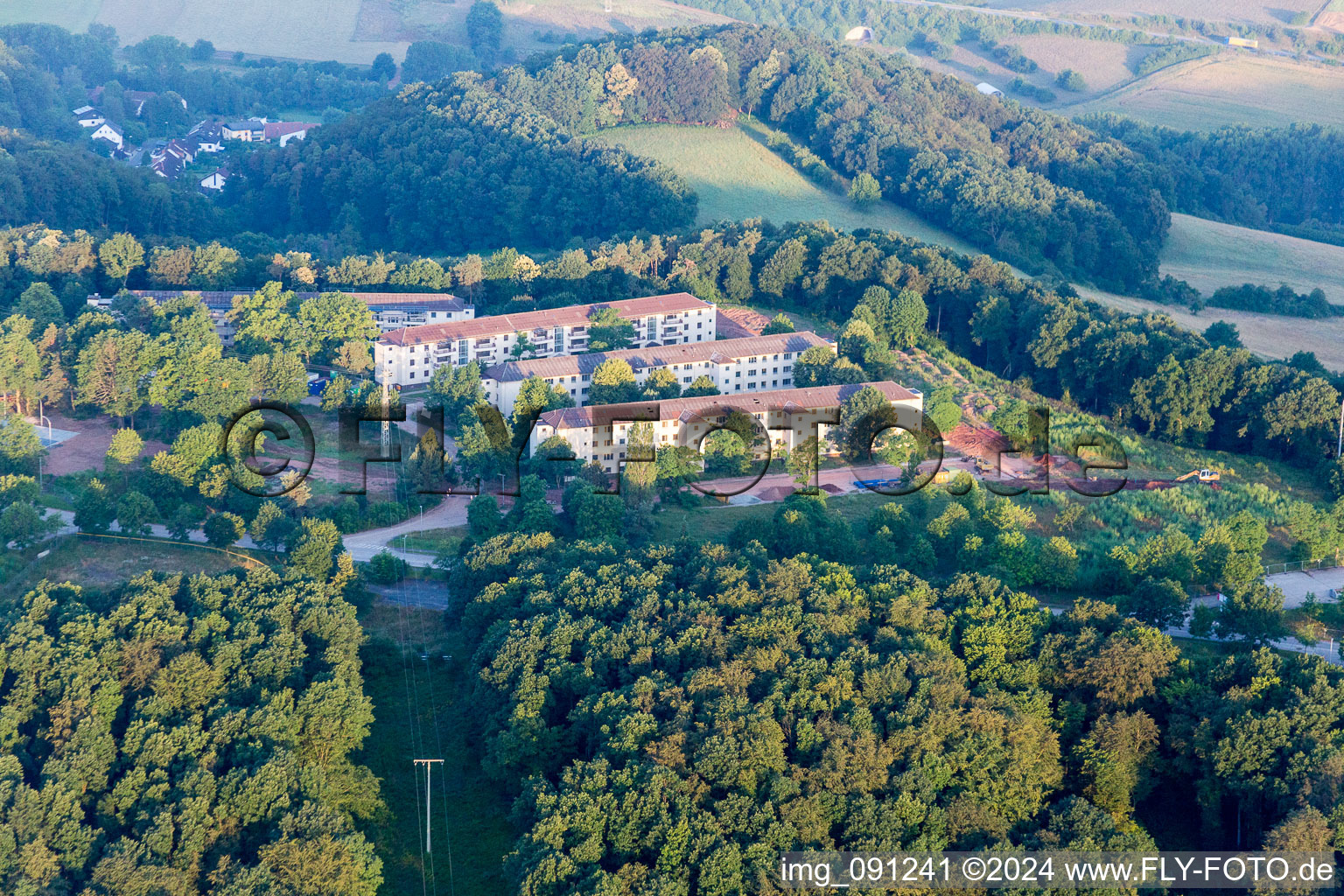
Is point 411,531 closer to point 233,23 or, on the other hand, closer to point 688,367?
point 688,367

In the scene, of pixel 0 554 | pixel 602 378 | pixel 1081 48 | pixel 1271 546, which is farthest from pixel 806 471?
pixel 1081 48

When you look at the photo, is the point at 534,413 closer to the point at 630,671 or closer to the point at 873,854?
the point at 630,671

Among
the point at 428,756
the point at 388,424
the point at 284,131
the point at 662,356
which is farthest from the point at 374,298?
the point at 284,131

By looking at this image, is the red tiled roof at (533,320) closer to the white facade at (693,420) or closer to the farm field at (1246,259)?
the white facade at (693,420)

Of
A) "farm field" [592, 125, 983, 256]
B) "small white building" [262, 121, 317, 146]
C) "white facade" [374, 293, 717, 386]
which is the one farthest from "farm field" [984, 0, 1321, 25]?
"white facade" [374, 293, 717, 386]

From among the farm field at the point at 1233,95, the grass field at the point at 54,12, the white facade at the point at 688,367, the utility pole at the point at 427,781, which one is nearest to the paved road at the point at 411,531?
the white facade at the point at 688,367

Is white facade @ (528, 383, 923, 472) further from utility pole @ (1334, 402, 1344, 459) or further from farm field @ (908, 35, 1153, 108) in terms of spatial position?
farm field @ (908, 35, 1153, 108)
